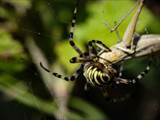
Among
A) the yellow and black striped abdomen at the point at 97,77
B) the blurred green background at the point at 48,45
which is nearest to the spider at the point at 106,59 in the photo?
the yellow and black striped abdomen at the point at 97,77

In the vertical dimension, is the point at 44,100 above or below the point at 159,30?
below

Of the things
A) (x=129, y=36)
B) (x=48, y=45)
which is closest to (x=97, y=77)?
(x=129, y=36)

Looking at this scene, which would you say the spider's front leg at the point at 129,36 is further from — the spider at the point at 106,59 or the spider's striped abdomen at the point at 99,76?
the spider's striped abdomen at the point at 99,76

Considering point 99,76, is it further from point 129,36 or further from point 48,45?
point 48,45

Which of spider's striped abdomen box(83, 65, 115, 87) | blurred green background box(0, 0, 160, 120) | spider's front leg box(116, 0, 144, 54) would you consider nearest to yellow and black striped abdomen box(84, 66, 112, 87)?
spider's striped abdomen box(83, 65, 115, 87)

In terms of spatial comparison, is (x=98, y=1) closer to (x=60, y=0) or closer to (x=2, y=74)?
(x=60, y=0)

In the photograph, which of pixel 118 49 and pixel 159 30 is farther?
pixel 159 30

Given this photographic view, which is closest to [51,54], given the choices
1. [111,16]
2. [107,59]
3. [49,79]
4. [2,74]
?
[49,79]
